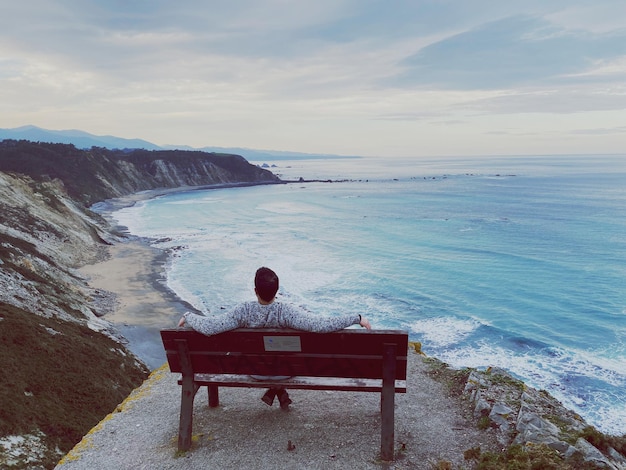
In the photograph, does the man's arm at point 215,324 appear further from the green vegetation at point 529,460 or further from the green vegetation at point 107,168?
the green vegetation at point 107,168

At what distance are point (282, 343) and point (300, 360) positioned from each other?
0.31 meters

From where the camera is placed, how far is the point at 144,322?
2081 centimetres

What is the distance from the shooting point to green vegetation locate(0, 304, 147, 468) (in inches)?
284

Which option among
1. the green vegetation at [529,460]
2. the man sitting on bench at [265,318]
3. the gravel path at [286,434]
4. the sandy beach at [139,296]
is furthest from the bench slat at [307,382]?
the sandy beach at [139,296]

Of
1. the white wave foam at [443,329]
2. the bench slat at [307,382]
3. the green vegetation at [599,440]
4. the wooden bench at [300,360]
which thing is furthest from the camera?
the white wave foam at [443,329]

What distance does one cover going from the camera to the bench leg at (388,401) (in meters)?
4.70

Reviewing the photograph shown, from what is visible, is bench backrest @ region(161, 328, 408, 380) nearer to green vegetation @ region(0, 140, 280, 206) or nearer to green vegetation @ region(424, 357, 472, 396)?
green vegetation @ region(424, 357, 472, 396)

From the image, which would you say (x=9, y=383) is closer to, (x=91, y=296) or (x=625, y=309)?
(x=91, y=296)

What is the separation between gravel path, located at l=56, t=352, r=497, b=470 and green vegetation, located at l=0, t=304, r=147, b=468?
1347 millimetres

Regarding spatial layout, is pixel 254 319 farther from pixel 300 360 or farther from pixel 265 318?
pixel 300 360

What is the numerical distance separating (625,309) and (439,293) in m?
10.00

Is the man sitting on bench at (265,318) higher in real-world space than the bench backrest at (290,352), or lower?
higher

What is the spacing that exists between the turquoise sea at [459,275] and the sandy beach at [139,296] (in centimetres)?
148

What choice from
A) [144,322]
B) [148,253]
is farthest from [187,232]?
[144,322]
